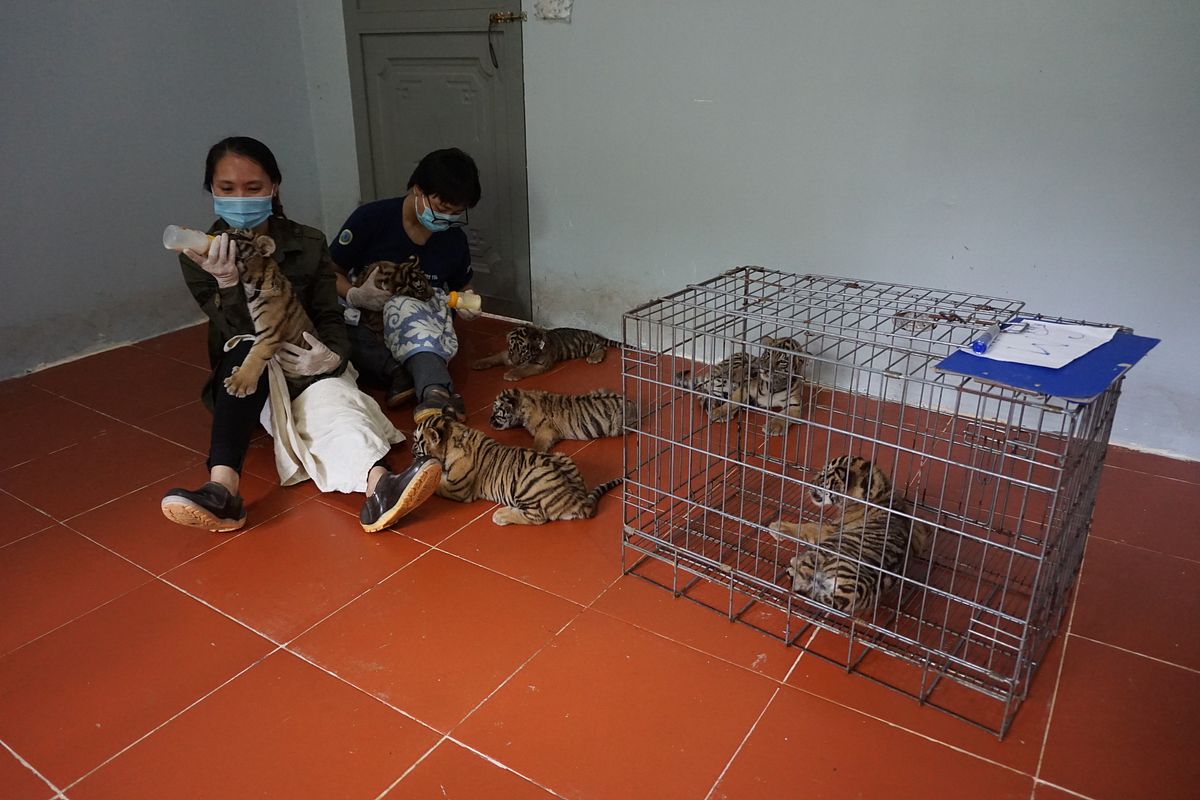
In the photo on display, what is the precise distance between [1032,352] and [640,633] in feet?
3.69

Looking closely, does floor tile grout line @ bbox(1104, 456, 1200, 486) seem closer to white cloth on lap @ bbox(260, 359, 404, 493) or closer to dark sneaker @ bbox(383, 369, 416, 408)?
white cloth on lap @ bbox(260, 359, 404, 493)

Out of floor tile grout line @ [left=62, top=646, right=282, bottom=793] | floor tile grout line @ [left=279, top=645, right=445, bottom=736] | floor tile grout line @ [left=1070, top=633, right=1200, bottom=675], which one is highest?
floor tile grout line @ [left=1070, top=633, right=1200, bottom=675]

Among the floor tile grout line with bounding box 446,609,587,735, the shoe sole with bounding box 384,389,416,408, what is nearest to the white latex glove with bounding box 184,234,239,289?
the shoe sole with bounding box 384,389,416,408

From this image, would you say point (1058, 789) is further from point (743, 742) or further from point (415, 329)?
point (415, 329)

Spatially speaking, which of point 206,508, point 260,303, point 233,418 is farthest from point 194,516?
point 260,303

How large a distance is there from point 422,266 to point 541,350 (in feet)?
2.13

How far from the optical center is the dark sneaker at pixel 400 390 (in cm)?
346

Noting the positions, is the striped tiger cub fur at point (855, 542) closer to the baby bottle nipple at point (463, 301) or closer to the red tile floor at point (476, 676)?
the red tile floor at point (476, 676)

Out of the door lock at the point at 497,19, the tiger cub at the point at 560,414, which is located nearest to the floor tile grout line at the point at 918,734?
the tiger cub at the point at 560,414

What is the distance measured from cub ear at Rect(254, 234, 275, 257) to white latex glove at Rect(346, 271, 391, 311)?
2.79 ft

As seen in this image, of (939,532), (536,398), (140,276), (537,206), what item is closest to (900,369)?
(939,532)

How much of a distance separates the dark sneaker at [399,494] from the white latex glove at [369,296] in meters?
1.20

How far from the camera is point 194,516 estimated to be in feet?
7.87

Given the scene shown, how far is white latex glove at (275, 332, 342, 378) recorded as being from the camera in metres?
2.74
